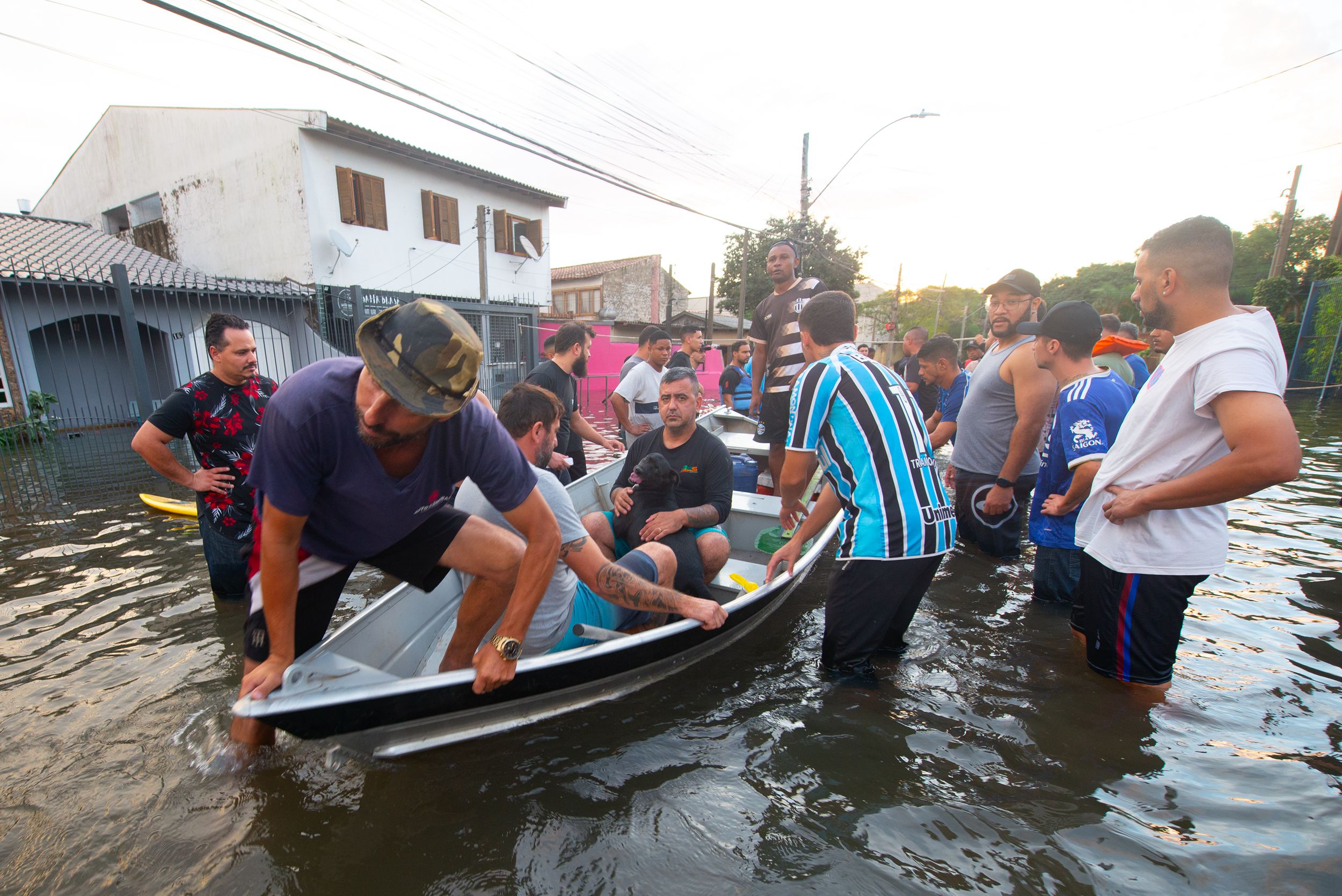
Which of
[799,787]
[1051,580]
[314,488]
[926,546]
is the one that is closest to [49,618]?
[314,488]

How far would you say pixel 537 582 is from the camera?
2.23 meters

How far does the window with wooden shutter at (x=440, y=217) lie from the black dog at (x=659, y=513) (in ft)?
54.5

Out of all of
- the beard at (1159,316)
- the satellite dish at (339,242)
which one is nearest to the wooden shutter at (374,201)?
the satellite dish at (339,242)

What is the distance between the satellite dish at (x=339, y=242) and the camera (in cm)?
1478

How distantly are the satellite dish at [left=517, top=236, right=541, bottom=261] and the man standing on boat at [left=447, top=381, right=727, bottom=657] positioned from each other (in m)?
18.6

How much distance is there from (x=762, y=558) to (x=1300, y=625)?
3566mm

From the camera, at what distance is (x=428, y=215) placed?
17.3 metres

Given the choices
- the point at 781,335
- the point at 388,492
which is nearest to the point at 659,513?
the point at 388,492

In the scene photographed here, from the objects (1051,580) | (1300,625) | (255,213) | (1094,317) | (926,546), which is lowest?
(1300,625)

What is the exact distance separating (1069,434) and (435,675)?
339 cm

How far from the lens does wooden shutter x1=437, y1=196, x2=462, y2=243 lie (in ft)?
58.3

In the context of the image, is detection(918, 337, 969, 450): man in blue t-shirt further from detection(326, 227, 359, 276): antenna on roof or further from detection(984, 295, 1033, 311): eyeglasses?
detection(326, 227, 359, 276): antenna on roof

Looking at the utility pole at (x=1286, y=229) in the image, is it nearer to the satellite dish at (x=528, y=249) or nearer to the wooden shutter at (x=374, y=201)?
the satellite dish at (x=528, y=249)

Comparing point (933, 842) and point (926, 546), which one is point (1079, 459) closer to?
point (926, 546)
